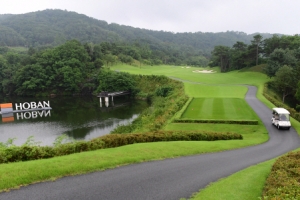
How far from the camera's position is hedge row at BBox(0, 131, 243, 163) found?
10875mm

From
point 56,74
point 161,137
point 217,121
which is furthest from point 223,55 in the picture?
point 161,137

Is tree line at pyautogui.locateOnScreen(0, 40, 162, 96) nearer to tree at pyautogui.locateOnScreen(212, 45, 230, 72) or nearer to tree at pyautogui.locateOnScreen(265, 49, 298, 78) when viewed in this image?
tree at pyautogui.locateOnScreen(212, 45, 230, 72)

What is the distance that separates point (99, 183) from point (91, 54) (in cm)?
7868

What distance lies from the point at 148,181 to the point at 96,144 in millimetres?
4898

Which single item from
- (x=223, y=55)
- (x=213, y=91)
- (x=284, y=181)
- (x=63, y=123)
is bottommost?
(x=63, y=123)

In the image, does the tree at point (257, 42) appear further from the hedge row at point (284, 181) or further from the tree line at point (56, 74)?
the hedge row at point (284, 181)

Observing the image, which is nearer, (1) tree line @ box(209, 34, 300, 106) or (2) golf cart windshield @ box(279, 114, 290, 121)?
(2) golf cart windshield @ box(279, 114, 290, 121)

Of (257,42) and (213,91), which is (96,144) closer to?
(213,91)

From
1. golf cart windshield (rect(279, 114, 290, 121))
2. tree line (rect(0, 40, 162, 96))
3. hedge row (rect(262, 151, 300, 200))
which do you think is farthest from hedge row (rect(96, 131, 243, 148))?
tree line (rect(0, 40, 162, 96))

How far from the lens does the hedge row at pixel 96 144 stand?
35.7 ft

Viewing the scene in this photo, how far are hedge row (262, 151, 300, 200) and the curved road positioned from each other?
7.17 feet

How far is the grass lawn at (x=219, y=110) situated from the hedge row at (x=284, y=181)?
16208mm

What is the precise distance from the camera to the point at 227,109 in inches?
1224

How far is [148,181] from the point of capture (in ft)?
31.8
